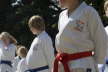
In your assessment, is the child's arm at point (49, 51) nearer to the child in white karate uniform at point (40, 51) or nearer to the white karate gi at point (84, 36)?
the child in white karate uniform at point (40, 51)

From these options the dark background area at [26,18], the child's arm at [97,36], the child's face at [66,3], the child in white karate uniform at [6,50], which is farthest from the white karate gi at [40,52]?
the dark background area at [26,18]

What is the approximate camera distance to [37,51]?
916 cm

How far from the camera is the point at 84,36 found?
5965 mm

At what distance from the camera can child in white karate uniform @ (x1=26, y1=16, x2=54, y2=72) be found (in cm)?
915

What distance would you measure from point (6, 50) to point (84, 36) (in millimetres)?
7451

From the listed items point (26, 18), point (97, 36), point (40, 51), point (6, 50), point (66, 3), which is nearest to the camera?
point (97, 36)

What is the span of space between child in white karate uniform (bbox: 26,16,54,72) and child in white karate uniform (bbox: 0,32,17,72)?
12.9 feet

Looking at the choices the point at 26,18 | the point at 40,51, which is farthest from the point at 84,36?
the point at 26,18

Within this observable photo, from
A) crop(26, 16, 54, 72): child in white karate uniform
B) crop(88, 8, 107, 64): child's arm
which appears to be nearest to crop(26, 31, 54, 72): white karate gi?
crop(26, 16, 54, 72): child in white karate uniform

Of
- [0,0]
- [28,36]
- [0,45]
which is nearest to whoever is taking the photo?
[0,45]

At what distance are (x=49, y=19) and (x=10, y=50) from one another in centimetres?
1098

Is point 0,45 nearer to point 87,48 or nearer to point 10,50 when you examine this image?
point 10,50

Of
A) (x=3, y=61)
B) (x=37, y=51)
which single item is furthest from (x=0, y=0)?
(x=37, y=51)

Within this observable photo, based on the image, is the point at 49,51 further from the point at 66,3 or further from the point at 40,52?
the point at 66,3
